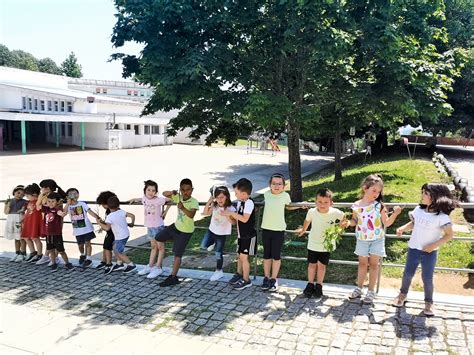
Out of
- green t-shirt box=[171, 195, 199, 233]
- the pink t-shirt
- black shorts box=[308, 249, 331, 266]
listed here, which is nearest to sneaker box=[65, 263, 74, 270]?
the pink t-shirt

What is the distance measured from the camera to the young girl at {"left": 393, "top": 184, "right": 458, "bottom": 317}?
14.1 feet

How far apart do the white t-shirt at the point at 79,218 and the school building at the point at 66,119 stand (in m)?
27.2

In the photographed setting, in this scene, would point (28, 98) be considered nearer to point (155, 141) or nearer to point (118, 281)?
point (155, 141)

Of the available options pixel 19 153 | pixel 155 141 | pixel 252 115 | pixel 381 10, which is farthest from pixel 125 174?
pixel 155 141

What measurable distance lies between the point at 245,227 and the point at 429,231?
220cm

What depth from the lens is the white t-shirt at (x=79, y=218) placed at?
259 inches

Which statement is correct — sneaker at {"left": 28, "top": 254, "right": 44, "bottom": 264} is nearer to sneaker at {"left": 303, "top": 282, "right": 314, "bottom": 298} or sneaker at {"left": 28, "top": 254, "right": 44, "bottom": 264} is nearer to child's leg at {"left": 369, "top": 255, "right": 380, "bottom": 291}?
sneaker at {"left": 303, "top": 282, "right": 314, "bottom": 298}

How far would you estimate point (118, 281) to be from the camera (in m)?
5.95

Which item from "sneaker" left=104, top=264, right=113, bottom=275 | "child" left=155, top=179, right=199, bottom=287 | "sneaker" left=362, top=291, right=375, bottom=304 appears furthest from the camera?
"sneaker" left=104, top=264, right=113, bottom=275

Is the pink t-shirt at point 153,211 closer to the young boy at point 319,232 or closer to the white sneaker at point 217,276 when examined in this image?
the white sneaker at point 217,276

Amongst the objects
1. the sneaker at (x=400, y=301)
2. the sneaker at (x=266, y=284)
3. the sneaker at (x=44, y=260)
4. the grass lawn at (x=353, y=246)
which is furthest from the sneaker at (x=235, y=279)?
the sneaker at (x=44, y=260)

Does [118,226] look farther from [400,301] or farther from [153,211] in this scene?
[400,301]

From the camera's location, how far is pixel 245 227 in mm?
5375

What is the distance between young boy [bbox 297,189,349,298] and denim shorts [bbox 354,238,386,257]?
352 mm
